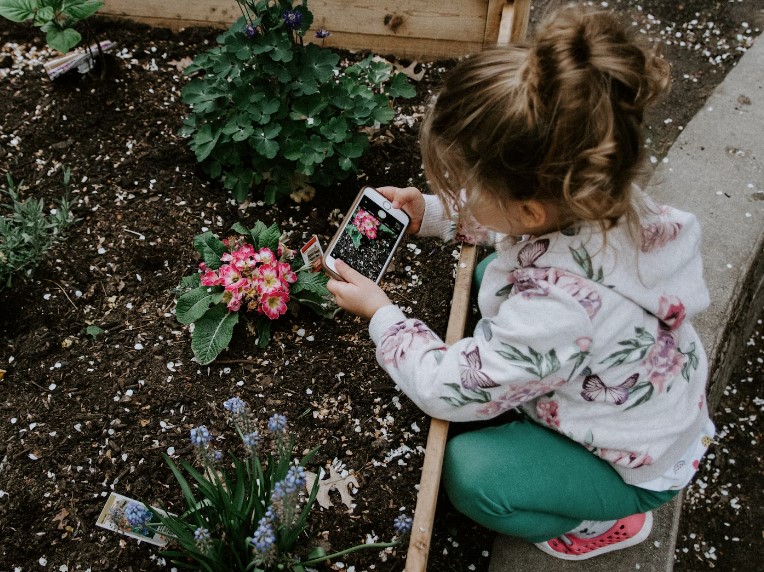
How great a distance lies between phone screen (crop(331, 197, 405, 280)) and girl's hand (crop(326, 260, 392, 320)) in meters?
0.13

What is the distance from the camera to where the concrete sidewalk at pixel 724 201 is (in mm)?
2363

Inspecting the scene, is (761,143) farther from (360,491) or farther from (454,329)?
(360,491)

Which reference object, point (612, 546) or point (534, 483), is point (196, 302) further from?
point (612, 546)

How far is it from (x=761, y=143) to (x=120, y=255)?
2.62m

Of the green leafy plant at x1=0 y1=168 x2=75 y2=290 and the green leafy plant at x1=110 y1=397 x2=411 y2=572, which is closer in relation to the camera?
the green leafy plant at x1=110 y1=397 x2=411 y2=572

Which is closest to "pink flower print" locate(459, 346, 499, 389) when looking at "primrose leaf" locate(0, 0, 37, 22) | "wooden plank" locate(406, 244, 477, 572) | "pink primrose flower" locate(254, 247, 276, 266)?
"wooden plank" locate(406, 244, 477, 572)

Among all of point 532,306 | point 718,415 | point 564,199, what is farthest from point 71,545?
A: point 718,415

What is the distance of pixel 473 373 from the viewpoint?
1510 mm

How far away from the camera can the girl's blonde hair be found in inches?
48.8

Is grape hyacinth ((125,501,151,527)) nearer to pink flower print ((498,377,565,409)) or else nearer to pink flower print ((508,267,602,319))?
pink flower print ((498,377,565,409))

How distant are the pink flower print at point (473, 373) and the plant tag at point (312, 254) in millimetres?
795

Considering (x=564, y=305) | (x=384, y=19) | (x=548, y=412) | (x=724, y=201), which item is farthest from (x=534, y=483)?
(x=384, y=19)

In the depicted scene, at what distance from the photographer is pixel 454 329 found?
6.57 ft

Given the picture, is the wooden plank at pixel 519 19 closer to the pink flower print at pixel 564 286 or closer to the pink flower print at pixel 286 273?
the pink flower print at pixel 286 273
